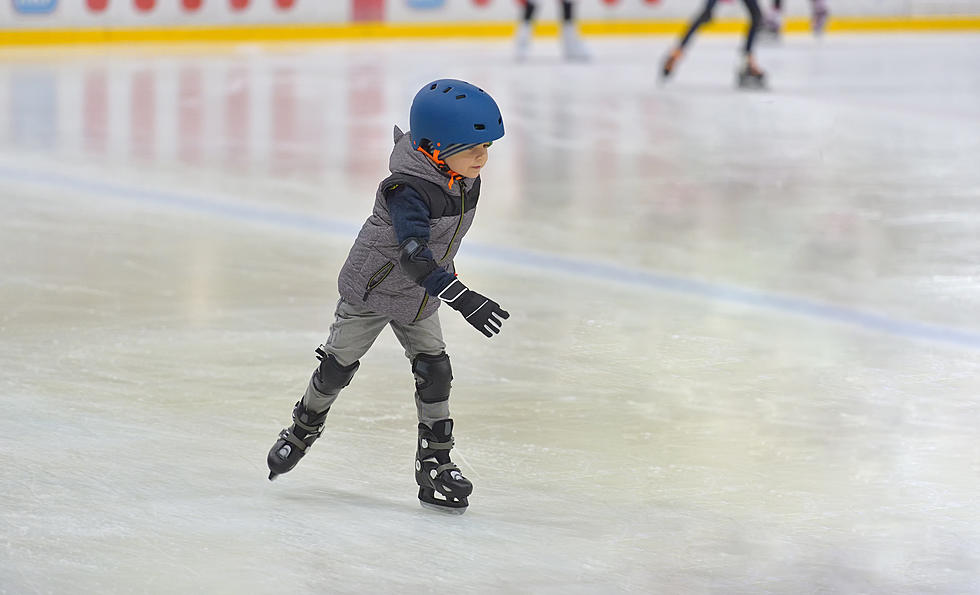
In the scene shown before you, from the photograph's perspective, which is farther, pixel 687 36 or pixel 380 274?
pixel 687 36

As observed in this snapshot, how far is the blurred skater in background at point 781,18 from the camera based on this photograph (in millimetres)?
16984

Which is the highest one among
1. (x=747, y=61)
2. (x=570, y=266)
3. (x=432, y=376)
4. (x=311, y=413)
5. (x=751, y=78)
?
(x=432, y=376)

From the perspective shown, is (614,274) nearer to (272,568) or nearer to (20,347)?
(20,347)

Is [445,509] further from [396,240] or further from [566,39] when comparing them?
[566,39]

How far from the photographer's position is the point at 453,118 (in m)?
2.93

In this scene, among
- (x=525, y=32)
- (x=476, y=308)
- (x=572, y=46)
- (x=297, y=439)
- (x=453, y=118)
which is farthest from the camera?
(x=572, y=46)

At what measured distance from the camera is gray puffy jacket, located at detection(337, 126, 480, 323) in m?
2.98

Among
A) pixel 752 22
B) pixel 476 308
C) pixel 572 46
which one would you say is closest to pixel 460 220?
pixel 476 308

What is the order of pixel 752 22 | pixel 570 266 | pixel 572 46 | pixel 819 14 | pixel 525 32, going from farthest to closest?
1. pixel 819 14
2. pixel 572 46
3. pixel 525 32
4. pixel 752 22
5. pixel 570 266

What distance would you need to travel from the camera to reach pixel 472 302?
111 inches

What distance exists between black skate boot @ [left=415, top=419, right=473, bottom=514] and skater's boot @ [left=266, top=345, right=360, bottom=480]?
0.19 meters

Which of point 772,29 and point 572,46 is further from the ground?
point 572,46

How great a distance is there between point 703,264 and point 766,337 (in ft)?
3.72

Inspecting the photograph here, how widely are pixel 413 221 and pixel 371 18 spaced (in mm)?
14405
